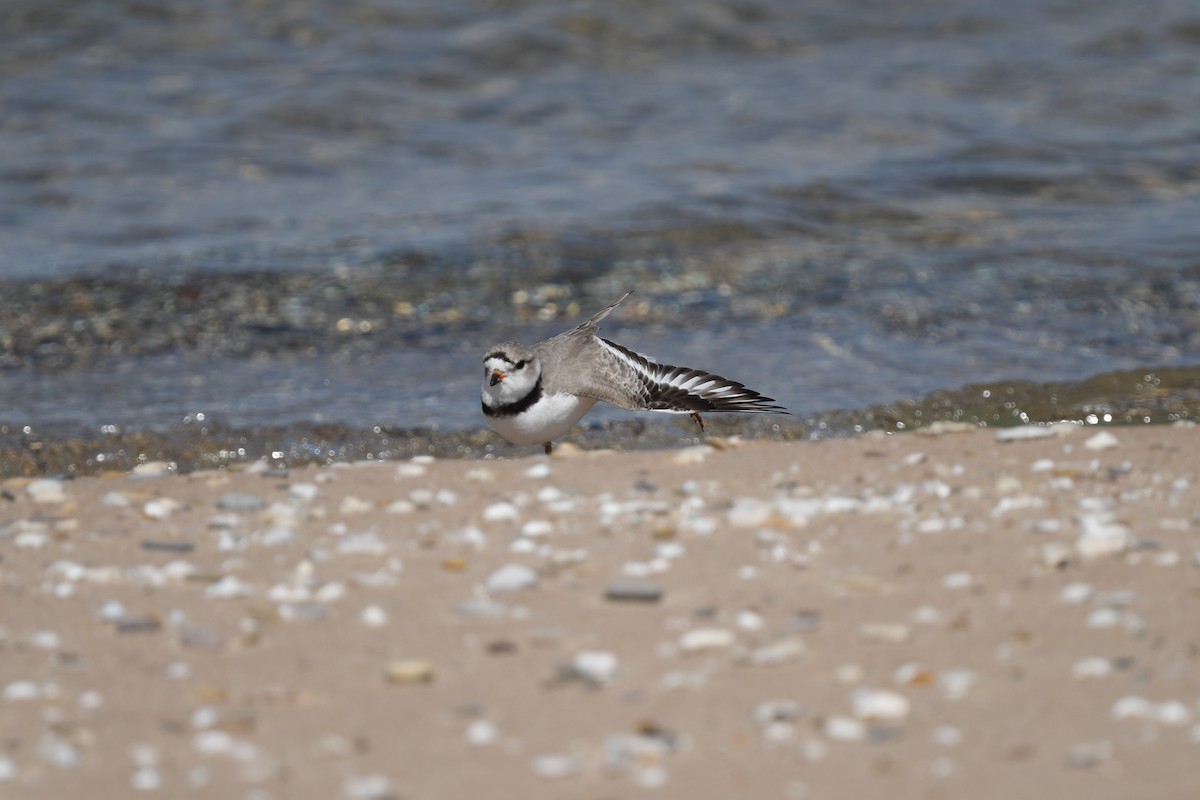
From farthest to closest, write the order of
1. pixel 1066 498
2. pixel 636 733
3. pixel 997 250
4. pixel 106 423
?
pixel 997 250 → pixel 106 423 → pixel 1066 498 → pixel 636 733

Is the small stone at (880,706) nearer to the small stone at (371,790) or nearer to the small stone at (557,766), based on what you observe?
the small stone at (557,766)

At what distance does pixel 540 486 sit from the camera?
17.3 feet

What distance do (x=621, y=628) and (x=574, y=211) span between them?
809cm

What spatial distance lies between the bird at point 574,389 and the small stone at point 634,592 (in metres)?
2.17

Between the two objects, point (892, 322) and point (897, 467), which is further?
point (892, 322)

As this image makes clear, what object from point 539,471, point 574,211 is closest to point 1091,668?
point 539,471

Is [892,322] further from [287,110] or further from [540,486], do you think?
[287,110]

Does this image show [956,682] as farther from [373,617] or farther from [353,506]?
[353,506]

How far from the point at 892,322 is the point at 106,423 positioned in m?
5.05

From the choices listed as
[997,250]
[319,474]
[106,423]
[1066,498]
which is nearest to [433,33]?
[997,250]

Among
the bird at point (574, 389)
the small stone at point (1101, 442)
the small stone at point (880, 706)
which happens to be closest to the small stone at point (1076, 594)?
the small stone at point (880, 706)

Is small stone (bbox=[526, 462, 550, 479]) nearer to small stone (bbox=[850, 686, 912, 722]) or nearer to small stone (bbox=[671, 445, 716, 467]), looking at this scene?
small stone (bbox=[671, 445, 716, 467])

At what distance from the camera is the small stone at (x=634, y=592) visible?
411 cm

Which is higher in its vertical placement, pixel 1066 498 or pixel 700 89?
pixel 700 89
